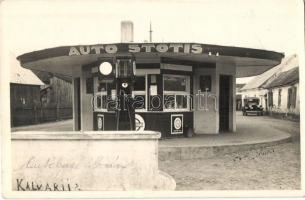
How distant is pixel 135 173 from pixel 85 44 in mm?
3823

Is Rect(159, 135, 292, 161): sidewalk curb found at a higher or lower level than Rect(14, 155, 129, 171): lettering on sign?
lower

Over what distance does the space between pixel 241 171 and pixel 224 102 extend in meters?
5.04

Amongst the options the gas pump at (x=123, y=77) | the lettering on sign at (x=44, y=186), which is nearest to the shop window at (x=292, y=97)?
the gas pump at (x=123, y=77)

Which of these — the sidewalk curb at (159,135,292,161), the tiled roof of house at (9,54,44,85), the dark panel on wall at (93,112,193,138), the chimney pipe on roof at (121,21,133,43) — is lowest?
the sidewalk curb at (159,135,292,161)

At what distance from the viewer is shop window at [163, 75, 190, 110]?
1039cm

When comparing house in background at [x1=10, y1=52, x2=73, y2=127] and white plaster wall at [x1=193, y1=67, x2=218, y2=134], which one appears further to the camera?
house in background at [x1=10, y1=52, x2=73, y2=127]

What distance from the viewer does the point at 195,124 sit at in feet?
37.8

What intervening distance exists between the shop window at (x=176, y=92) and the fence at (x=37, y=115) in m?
7.63

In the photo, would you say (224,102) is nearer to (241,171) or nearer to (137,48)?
(137,48)

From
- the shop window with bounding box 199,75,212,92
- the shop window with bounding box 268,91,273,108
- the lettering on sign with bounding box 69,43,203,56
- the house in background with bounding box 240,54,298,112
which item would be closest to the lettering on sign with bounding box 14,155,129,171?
the lettering on sign with bounding box 69,43,203,56

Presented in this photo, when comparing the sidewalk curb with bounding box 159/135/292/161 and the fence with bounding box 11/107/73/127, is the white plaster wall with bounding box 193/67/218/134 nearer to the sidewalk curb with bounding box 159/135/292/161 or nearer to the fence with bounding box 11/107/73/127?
the sidewalk curb with bounding box 159/135/292/161

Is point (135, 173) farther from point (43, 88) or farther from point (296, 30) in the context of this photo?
point (43, 88)

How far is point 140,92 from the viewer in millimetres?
10234

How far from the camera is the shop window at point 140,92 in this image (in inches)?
402
